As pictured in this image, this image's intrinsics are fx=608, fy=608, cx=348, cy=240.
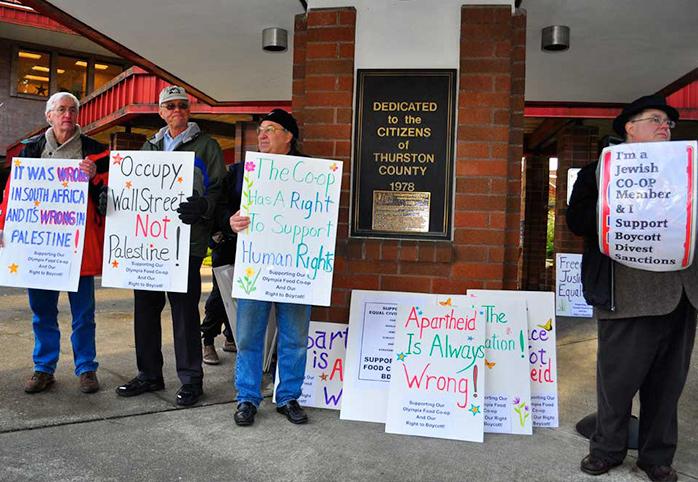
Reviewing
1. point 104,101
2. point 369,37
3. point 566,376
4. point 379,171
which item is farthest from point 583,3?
point 104,101

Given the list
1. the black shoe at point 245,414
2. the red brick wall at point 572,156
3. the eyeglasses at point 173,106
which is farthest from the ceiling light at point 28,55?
the black shoe at point 245,414

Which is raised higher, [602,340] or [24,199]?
[24,199]

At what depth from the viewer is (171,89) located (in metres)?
3.81

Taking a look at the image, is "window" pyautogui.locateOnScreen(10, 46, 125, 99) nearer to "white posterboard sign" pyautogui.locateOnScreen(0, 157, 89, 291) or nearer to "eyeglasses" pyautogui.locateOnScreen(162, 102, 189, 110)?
"white posterboard sign" pyautogui.locateOnScreen(0, 157, 89, 291)

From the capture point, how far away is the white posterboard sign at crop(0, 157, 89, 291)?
3.86 metres

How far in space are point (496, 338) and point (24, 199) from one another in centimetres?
310

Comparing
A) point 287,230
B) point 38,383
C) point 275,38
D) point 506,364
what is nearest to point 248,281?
point 287,230

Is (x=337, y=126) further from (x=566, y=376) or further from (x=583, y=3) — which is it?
(x=566, y=376)

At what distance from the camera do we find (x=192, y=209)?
3.48 m

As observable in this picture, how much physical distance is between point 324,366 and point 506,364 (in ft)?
3.71

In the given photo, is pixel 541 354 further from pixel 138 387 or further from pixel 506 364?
pixel 138 387

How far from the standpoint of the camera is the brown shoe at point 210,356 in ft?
16.3

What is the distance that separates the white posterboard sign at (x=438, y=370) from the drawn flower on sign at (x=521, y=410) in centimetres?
21

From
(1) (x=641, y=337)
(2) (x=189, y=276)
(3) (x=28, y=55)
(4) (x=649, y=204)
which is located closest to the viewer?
(4) (x=649, y=204)
